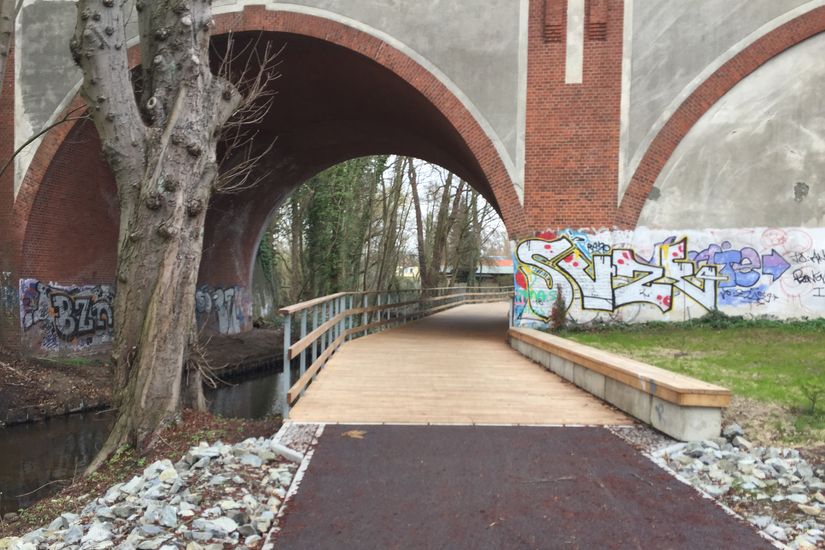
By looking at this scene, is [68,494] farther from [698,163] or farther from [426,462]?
[698,163]

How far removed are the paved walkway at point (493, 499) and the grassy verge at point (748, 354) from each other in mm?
1535

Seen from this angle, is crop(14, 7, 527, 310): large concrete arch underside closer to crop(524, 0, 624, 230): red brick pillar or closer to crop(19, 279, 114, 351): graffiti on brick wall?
crop(19, 279, 114, 351): graffiti on brick wall

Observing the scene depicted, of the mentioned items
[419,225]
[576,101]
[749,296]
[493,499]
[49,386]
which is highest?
[576,101]

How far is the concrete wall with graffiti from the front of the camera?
11.5 meters

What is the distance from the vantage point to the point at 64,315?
14047 mm

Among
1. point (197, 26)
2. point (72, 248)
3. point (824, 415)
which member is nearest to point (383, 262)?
point (72, 248)

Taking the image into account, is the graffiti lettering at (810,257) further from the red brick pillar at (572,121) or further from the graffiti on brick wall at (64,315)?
the graffiti on brick wall at (64,315)

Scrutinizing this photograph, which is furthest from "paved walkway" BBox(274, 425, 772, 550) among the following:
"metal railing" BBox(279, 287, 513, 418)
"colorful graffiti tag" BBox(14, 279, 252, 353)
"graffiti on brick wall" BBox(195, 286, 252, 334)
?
"graffiti on brick wall" BBox(195, 286, 252, 334)


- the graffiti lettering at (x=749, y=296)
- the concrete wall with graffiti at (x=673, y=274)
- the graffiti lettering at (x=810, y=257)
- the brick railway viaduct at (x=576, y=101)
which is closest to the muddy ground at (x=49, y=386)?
the brick railway viaduct at (x=576, y=101)

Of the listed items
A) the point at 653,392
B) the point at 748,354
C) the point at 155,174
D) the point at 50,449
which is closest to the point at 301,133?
the point at 50,449

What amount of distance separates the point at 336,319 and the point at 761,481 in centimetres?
688

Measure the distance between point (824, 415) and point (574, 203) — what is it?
741cm

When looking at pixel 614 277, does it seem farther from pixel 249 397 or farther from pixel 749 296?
pixel 249 397

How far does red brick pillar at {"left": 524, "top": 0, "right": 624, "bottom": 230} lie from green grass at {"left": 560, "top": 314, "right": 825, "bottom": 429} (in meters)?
2.49
